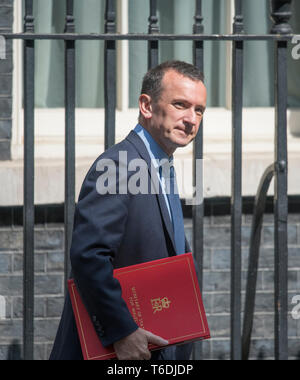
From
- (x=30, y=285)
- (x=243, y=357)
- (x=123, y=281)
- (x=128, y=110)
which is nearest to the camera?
(x=123, y=281)

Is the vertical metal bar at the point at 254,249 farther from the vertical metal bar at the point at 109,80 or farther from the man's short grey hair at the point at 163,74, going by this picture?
the man's short grey hair at the point at 163,74

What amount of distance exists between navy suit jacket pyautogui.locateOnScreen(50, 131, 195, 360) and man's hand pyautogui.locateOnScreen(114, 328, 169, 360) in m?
0.03


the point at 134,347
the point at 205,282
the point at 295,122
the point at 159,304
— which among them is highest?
the point at 295,122

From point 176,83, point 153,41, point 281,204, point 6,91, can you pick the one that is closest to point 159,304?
point 176,83


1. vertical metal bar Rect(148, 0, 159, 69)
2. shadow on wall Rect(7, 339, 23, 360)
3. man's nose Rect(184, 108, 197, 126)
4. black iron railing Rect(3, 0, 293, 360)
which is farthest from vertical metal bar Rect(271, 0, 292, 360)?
shadow on wall Rect(7, 339, 23, 360)

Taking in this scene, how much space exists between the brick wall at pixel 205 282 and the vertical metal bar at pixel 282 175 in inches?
57.0

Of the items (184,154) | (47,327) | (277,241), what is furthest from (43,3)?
(277,241)

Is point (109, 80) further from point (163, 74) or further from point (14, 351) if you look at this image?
point (14, 351)

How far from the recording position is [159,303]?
3021mm

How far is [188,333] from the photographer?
10.00 feet

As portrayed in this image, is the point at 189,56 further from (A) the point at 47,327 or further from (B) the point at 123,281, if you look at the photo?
(B) the point at 123,281

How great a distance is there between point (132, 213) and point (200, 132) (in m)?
0.87
